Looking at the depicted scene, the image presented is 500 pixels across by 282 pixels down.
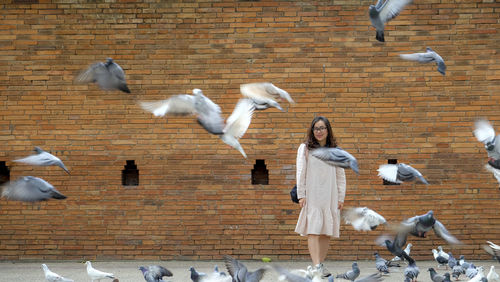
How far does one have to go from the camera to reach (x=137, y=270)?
974 centimetres

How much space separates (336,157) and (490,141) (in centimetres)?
257

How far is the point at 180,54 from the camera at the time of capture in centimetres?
1041

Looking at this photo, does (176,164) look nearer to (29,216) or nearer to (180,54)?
(180,54)

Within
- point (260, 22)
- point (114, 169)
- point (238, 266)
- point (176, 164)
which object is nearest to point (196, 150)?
point (176, 164)

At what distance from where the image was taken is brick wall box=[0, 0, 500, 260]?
33.5 feet

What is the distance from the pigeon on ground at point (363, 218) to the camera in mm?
8664

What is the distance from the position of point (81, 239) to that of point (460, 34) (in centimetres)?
592

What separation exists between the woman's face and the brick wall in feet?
10.2

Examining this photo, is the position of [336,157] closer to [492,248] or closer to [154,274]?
[154,274]

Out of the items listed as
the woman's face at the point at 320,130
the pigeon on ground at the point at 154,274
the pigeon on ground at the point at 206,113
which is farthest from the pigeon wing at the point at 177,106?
the pigeon on ground at the point at 154,274

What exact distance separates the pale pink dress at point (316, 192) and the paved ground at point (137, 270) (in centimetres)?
169

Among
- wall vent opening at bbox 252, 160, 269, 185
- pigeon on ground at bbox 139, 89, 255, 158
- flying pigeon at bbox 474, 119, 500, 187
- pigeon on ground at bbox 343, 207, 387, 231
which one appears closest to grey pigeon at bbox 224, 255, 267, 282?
pigeon on ground at bbox 139, 89, 255, 158

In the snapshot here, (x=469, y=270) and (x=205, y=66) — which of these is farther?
(x=205, y=66)

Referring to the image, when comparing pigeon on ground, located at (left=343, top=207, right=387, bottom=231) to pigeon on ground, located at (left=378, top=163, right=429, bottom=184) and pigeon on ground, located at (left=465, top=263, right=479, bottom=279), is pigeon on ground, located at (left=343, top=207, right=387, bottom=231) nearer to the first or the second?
pigeon on ground, located at (left=378, top=163, right=429, bottom=184)
